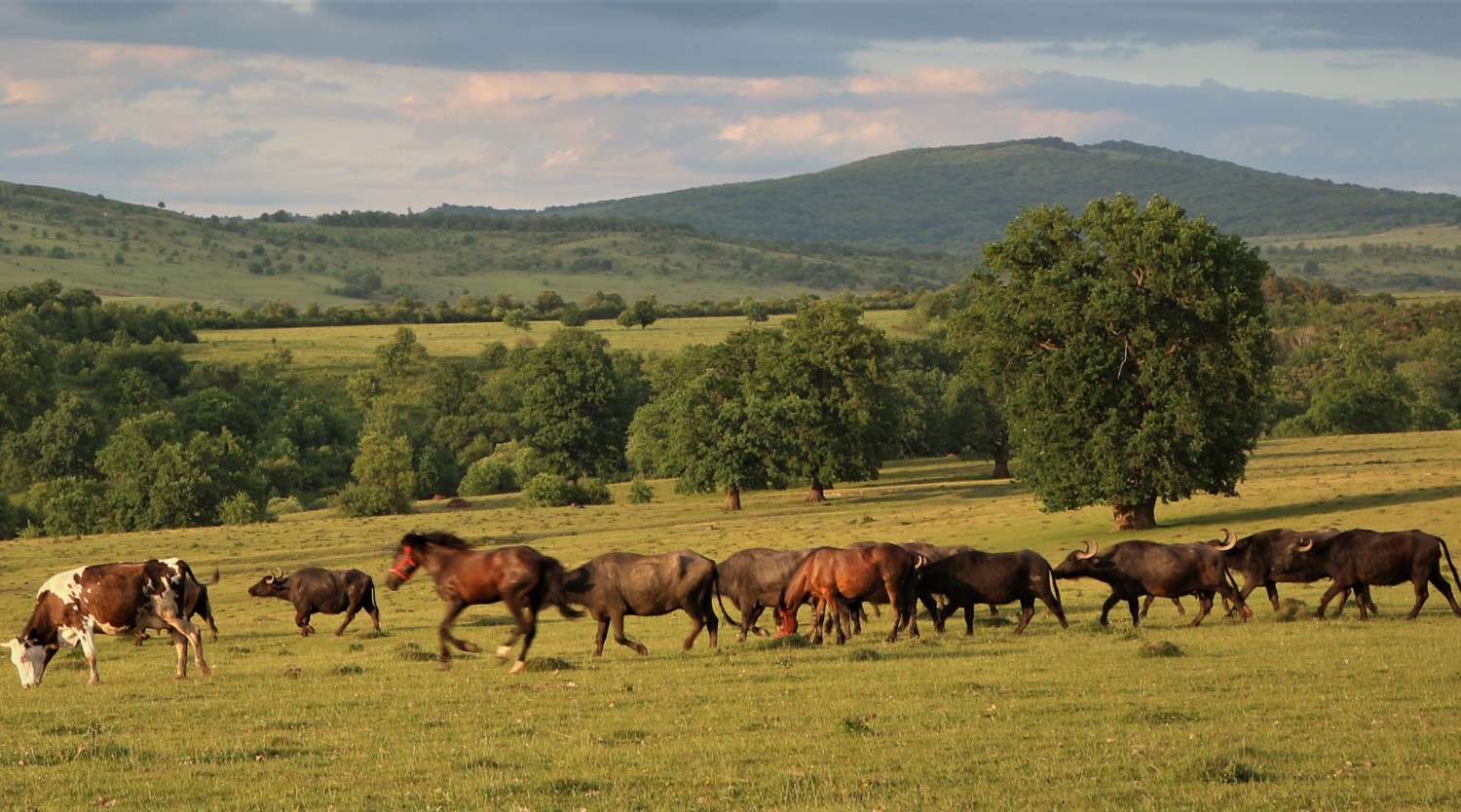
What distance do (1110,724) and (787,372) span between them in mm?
55569

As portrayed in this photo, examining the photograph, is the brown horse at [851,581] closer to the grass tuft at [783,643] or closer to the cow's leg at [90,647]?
the grass tuft at [783,643]

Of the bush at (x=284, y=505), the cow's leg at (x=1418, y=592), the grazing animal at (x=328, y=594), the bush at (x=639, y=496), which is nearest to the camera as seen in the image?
the cow's leg at (x=1418, y=592)

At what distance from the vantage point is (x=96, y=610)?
1870 cm

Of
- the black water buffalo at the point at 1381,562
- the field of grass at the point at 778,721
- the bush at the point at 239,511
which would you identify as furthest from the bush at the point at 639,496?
the black water buffalo at the point at 1381,562

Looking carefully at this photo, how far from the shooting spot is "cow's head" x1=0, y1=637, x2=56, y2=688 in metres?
18.6

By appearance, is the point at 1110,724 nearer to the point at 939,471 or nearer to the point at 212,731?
the point at 212,731

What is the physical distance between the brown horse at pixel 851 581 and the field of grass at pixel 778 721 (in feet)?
2.26

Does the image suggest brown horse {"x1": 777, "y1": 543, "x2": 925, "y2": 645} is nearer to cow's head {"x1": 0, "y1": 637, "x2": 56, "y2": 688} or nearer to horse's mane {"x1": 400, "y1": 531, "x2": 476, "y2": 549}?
horse's mane {"x1": 400, "y1": 531, "x2": 476, "y2": 549}

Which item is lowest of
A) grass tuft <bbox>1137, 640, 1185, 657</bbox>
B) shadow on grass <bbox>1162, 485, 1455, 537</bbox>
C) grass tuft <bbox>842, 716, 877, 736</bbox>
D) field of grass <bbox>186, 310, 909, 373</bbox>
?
shadow on grass <bbox>1162, 485, 1455, 537</bbox>

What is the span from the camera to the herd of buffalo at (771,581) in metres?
18.3

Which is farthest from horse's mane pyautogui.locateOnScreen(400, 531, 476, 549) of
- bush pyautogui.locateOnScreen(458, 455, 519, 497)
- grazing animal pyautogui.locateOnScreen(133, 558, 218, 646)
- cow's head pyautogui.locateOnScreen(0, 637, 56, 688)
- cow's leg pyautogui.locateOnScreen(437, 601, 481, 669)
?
bush pyautogui.locateOnScreen(458, 455, 519, 497)

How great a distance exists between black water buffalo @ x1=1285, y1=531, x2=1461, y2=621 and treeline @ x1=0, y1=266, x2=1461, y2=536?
4093 centimetres

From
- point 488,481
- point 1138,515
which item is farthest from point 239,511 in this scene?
point 1138,515

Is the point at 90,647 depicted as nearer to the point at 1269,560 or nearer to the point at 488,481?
the point at 1269,560
